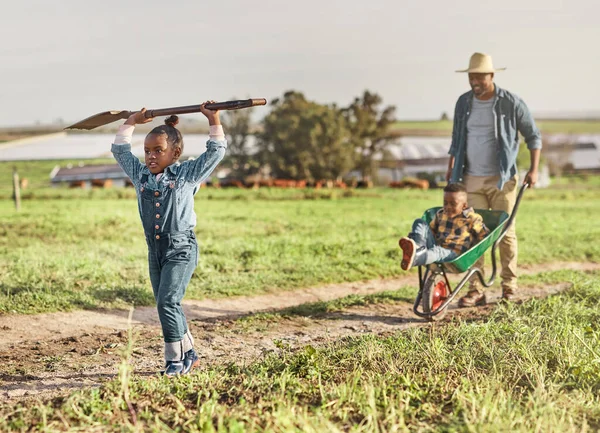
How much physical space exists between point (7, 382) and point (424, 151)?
43.3 metres

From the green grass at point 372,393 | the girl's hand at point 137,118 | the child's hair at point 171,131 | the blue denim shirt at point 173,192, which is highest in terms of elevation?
the girl's hand at point 137,118

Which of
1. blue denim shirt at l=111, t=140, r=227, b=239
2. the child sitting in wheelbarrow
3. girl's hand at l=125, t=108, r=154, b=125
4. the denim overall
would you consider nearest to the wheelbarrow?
the child sitting in wheelbarrow

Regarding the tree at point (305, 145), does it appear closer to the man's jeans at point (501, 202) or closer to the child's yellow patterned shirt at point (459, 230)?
the man's jeans at point (501, 202)

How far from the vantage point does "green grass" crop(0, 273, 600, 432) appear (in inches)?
140

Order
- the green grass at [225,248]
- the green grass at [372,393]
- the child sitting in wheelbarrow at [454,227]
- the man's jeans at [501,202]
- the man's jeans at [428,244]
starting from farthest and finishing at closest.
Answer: the green grass at [225,248]
the man's jeans at [501,202]
the child sitting in wheelbarrow at [454,227]
the man's jeans at [428,244]
the green grass at [372,393]

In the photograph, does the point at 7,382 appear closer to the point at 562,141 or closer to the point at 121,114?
the point at 121,114

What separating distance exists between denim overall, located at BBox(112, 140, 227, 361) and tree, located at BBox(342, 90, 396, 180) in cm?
3430

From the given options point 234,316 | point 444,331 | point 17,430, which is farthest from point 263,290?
point 17,430

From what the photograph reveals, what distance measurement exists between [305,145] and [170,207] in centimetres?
2935

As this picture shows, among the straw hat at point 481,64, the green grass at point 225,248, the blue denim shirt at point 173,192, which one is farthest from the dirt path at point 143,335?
the straw hat at point 481,64

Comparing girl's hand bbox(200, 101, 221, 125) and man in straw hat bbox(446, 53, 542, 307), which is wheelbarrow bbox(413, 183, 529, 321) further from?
girl's hand bbox(200, 101, 221, 125)

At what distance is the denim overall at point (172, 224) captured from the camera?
457cm

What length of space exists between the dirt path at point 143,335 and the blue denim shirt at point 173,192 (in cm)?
103

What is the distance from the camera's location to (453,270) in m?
6.58
